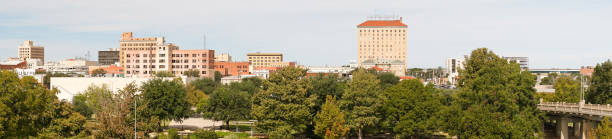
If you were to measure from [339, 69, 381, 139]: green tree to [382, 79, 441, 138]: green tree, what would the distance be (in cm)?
144

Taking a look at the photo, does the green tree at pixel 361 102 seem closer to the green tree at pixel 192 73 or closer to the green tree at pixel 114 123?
the green tree at pixel 114 123

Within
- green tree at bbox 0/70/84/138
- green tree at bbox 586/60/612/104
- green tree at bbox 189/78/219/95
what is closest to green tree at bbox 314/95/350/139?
green tree at bbox 0/70/84/138

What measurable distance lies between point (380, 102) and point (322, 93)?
8190mm

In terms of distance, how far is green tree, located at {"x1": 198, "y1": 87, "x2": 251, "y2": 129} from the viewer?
66750 mm

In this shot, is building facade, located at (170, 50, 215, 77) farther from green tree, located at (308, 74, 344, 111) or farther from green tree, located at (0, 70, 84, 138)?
green tree, located at (0, 70, 84, 138)

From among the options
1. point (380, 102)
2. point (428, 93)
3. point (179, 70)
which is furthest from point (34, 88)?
point (179, 70)

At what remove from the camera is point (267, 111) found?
55812 mm

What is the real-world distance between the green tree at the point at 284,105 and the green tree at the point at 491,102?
→ 1435cm

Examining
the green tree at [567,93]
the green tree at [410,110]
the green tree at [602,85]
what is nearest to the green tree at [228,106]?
the green tree at [410,110]

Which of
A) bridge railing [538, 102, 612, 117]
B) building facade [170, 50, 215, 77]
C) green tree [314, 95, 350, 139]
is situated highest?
building facade [170, 50, 215, 77]

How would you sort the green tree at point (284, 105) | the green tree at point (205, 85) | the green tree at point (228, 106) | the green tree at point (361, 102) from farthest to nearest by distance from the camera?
the green tree at point (205, 85) → the green tree at point (228, 106) → the green tree at point (361, 102) → the green tree at point (284, 105)

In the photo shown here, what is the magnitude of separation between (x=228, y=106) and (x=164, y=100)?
25.4ft

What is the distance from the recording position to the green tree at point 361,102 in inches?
2173

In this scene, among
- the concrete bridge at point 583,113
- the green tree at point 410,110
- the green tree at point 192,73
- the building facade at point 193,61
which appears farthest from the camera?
the building facade at point 193,61
